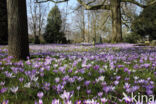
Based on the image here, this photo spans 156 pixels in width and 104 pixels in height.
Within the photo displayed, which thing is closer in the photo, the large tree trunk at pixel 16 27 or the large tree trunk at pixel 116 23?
the large tree trunk at pixel 16 27

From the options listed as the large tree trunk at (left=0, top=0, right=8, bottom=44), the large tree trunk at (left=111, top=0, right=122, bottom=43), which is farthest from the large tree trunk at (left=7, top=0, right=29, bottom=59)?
the large tree trunk at (left=0, top=0, right=8, bottom=44)

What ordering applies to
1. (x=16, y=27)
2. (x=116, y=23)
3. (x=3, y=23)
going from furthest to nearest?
(x=3, y=23), (x=116, y=23), (x=16, y=27)

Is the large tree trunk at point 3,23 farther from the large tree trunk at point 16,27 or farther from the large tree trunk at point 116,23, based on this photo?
the large tree trunk at point 16,27

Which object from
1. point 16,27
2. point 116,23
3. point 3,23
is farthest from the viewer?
point 3,23

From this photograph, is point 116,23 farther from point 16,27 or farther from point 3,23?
point 16,27

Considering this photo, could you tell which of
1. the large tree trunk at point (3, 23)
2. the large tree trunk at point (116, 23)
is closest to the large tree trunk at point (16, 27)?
the large tree trunk at point (116, 23)

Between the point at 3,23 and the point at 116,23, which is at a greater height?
the point at 3,23

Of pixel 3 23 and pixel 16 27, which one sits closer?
pixel 16 27

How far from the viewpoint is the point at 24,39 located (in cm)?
412

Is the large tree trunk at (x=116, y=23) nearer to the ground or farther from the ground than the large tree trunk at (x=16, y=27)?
farther from the ground

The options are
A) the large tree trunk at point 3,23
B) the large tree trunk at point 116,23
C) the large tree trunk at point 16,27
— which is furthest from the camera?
the large tree trunk at point 3,23

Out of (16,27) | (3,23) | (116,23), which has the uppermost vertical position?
(3,23)

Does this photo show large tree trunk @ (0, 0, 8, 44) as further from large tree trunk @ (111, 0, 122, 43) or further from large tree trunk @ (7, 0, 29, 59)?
large tree trunk @ (7, 0, 29, 59)

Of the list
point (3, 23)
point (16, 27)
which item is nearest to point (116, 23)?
point (3, 23)
